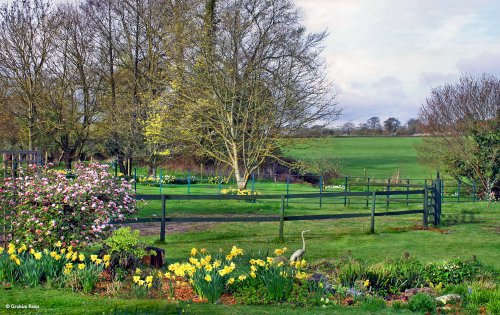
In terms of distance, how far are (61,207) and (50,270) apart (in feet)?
5.57

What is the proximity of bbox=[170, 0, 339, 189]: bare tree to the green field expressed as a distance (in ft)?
49.4

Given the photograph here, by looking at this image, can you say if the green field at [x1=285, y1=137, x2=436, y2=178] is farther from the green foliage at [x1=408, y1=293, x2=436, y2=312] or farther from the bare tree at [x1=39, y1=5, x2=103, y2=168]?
the green foliage at [x1=408, y1=293, x2=436, y2=312]

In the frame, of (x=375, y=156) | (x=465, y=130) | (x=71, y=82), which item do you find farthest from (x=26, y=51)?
(x=375, y=156)

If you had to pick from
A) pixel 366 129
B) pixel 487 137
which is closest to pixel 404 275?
pixel 487 137

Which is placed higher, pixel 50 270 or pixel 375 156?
pixel 375 156

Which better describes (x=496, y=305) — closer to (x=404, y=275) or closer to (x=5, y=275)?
(x=404, y=275)

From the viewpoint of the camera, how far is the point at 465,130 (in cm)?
3972

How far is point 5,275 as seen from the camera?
31.2 feet

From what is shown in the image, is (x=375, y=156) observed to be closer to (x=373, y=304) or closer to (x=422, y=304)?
(x=373, y=304)

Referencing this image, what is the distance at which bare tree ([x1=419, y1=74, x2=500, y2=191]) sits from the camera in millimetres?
36844

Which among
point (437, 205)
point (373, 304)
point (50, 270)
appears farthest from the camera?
point (437, 205)

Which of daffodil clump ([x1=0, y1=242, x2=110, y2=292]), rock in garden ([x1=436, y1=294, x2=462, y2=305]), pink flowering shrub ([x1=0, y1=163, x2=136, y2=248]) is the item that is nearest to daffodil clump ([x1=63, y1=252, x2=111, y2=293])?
daffodil clump ([x1=0, y1=242, x2=110, y2=292])

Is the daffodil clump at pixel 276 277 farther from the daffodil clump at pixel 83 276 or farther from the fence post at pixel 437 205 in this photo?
the fence post at pixel 437 205

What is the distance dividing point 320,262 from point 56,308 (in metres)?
5.32
